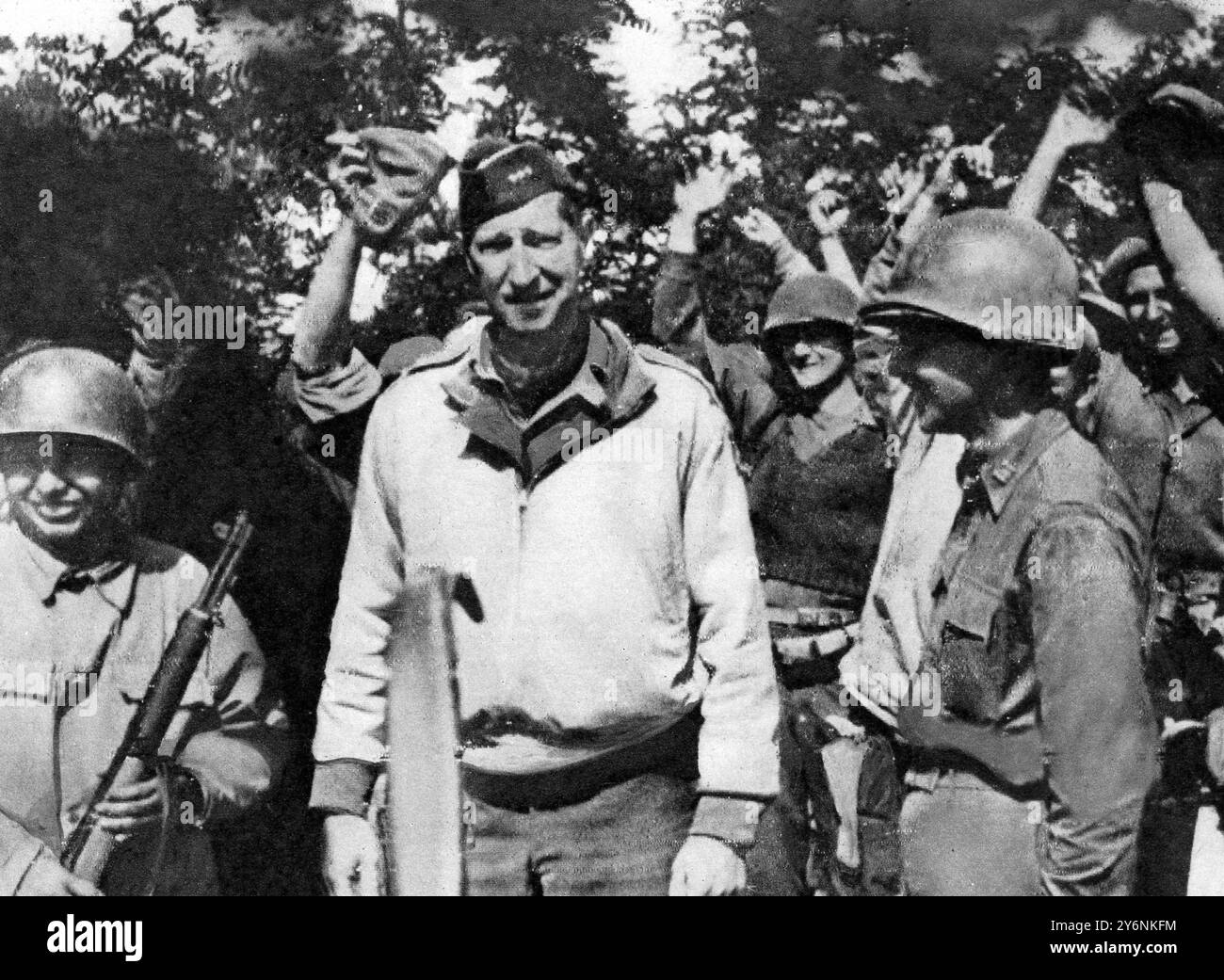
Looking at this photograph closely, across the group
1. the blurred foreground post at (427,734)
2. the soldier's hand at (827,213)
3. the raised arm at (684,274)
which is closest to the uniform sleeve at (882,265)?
the soldier's hand at (827,213)

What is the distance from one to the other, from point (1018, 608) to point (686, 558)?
99 cm

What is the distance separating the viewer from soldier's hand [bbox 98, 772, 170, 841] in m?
5.57

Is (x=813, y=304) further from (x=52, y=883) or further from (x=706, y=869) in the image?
(x=52, y=883)

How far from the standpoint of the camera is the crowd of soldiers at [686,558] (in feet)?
16.9

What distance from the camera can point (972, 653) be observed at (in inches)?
204

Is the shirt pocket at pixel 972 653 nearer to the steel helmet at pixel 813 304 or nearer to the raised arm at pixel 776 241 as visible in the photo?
the steel helmet at pixel 813 304

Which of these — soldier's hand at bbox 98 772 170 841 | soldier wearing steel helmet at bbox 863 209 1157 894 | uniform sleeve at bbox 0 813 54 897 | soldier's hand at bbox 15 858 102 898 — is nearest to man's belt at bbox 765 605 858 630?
soldier wearing steel helmet at bbox 863 209 1157 894

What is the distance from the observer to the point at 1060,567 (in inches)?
194

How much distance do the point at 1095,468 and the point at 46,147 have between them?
11.8ft

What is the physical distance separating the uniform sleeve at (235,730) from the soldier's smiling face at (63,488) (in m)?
0.51

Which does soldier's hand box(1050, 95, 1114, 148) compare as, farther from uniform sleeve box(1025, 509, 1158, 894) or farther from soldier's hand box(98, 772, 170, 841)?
soldier's hand box(98, 772, 170, 841)

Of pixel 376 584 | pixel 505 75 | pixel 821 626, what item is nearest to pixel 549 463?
pixel 376 584
